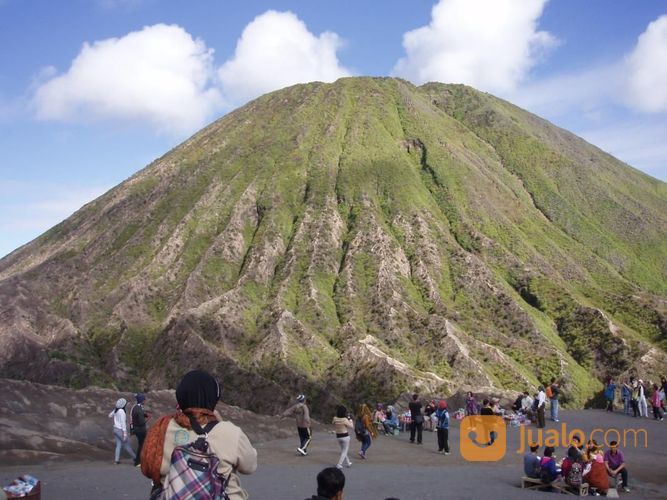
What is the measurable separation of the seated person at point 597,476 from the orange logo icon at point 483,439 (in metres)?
5.40

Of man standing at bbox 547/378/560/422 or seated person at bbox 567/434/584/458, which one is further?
man standing at bbox 547/378/560/422

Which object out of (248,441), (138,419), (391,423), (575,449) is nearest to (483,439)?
(391,423)

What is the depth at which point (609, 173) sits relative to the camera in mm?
102500

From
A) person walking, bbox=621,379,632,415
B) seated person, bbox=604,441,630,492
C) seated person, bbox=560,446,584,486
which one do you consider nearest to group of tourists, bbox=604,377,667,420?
person walking, bbox=621,379,632,415

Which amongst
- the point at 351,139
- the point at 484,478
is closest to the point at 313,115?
the point at 351,139

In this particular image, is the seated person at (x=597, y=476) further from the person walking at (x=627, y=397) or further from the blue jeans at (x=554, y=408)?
the person walking at (x=627, y=397)

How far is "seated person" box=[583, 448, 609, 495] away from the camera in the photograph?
48.3 ft

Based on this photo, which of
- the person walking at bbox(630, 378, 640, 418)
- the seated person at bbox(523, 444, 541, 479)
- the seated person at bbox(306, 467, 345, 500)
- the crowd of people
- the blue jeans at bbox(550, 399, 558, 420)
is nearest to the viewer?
the crowd of people

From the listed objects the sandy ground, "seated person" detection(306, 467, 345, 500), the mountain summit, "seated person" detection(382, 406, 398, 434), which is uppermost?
the mountain summit

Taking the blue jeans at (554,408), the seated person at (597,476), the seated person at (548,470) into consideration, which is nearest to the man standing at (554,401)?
the blue jeans at (554,408)

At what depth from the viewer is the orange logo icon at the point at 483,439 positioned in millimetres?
20891

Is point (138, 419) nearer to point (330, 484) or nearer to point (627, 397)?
point (330, 484)

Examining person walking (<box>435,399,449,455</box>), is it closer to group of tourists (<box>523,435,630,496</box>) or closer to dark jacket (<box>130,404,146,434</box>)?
group of tourists (<box>523,435,630,496</box>)

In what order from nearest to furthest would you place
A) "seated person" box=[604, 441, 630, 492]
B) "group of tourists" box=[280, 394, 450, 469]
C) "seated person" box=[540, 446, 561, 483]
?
"seated person" box=[540, 446, 561, 483] → "seated person" box=[604, 441, 630, 492] → "group of tourists" box=[280, 394, 450, 469]
